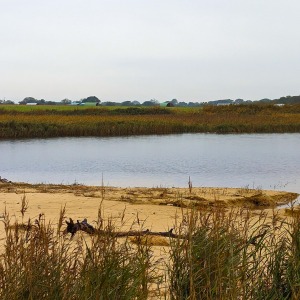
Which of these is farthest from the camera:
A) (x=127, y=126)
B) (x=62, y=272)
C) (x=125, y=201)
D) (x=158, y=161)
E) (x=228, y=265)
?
(x=127, y=126)

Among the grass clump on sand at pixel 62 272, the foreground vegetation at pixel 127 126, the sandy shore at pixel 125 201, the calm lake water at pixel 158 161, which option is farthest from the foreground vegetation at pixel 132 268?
the foreground vegetation at pixel 127 126

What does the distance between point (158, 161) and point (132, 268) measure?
19447mm

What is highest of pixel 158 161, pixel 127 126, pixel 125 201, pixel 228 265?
pixel 127 126

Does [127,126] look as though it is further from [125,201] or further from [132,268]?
[132,268]

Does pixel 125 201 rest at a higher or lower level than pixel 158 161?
higher

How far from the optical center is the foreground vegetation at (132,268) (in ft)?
11.0

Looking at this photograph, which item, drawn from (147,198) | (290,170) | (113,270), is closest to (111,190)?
(147,198)

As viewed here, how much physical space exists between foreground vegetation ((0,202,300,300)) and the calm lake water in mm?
11313

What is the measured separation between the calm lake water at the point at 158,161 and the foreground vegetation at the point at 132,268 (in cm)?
1131

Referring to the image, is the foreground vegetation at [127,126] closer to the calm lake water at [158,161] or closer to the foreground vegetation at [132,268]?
the calm lake water at [158,161]

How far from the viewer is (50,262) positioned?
11.6ft

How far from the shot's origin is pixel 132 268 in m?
3.73

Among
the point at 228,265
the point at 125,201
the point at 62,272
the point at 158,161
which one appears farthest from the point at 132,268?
the point at 158,161

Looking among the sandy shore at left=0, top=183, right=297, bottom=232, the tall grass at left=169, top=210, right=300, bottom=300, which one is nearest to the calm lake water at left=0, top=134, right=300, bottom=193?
the sandy shore at left=0, top=183, right=297, bottom=232
